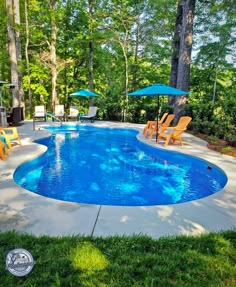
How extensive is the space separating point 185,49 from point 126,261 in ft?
35.3

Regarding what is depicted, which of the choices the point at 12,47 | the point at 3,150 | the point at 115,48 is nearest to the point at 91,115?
the point at 12,47

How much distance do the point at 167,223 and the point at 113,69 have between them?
1871 centimetres

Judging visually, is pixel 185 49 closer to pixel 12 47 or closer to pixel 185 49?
pixel 185 49

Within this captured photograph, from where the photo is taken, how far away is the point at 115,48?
19.0 metres

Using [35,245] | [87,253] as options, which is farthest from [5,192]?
[87,253]

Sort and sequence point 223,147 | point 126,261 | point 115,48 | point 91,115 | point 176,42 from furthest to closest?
1. point 115,48
2. point 91,115
3. point 176,42
4. point 223,147
5. point 126,261

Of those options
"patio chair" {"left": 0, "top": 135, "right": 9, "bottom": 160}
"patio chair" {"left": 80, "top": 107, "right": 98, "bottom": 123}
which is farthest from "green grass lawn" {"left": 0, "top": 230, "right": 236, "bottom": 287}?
"patio chair" {"left": 80, "top": 107, "right": 98, "bottom": 123}

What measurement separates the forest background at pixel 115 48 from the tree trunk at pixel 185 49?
2054mm

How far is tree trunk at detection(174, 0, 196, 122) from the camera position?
10.9 m

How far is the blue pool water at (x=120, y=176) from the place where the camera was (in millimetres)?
4984

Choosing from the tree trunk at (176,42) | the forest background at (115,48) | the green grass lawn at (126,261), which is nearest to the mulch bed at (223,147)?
the green grass lawn at (126,261)

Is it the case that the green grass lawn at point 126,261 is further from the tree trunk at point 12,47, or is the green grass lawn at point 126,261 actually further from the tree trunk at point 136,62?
the tree trunk at point 136,62

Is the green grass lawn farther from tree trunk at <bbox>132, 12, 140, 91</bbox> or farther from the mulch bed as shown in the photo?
tree trunk at <bbox>132, 12, 140, 91</bbox>

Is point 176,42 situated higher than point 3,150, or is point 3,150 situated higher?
point 176,42
